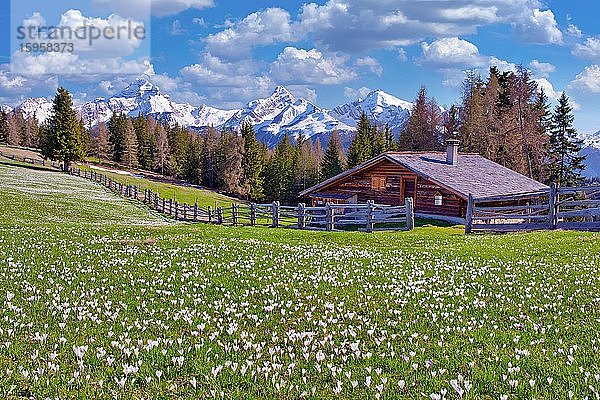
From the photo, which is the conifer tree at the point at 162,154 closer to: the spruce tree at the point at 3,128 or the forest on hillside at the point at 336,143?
the forest on hillside at the point at 336,143

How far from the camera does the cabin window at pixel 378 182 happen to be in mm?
44269

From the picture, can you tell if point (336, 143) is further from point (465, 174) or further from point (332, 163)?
point (465, 174)

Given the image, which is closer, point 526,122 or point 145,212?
point 145,212

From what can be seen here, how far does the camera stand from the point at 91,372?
621cm

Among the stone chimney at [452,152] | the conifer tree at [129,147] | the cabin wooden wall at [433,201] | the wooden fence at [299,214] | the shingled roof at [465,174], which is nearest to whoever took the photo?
the wooden fence at [299,214]

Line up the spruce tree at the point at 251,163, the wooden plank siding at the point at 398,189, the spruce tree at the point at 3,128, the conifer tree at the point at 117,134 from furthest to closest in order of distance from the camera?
the spruce tree at the point at 3,128, the conifer tree at the point at 117,134, the spruce tree at the point at 251,163, the wooden plank siding at the point at 398,189

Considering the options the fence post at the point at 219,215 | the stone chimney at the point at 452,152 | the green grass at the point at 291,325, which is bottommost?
the fence post at the point at 219,215

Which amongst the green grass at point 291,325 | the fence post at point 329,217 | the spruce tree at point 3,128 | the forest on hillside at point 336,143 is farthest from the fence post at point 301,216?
the spruce tree at point 3,128

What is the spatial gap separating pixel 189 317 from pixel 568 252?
14.2 metres

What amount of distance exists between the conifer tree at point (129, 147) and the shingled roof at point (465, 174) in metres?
96.0

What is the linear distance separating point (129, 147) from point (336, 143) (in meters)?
59.3

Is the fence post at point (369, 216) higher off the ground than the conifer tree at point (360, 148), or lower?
lower

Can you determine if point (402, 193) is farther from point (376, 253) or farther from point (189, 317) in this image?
point (189, 317)

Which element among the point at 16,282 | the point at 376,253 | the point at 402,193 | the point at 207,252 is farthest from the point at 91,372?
the point at 402,193
